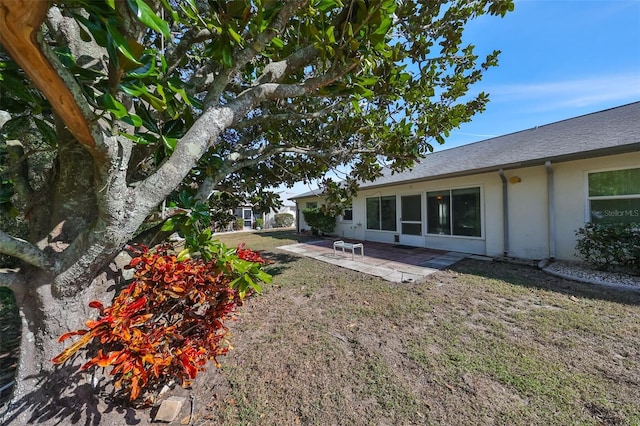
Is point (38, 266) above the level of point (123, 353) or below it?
above

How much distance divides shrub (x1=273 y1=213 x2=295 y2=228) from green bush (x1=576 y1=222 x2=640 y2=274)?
75.1 feet

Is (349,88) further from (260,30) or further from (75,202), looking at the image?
(75,202)

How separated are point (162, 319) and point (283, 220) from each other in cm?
2418

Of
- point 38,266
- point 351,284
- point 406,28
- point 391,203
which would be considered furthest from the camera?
point 391,203

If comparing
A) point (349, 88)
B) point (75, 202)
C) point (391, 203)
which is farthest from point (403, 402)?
point (391, 203)

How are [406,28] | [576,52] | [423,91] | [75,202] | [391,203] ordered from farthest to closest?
[391,203]
[576,52]
[423,91]
[406,28]
[75,202]

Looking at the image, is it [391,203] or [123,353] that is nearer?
[123,353]

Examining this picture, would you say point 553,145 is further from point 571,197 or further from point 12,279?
point 12,279

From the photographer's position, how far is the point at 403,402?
242 centimetres

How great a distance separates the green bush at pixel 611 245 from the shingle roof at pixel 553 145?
1.88 m

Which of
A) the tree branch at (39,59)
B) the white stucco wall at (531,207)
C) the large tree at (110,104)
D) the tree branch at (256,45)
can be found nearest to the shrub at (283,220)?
the white stucco wall at (531,207)

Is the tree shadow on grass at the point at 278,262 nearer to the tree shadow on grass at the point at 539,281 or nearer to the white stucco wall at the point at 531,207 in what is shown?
the tree shadow on grass at the point at 539,281

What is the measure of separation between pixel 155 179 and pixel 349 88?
80.3 inches

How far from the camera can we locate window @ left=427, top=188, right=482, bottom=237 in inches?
350
